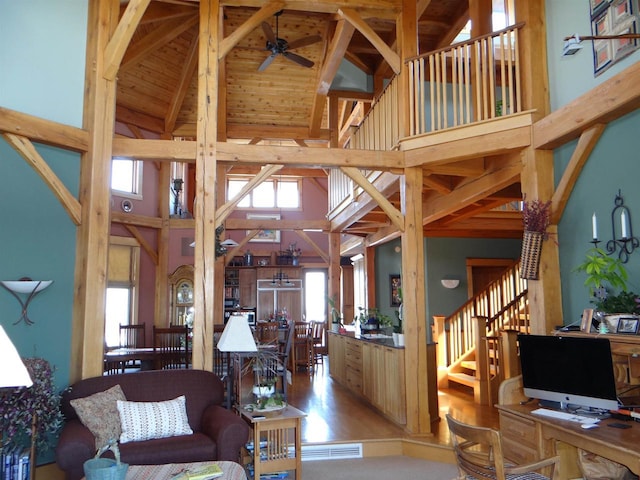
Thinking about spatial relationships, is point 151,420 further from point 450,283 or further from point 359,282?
point 359,282

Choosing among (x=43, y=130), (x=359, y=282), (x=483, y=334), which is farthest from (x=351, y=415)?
(x=359, y=282)

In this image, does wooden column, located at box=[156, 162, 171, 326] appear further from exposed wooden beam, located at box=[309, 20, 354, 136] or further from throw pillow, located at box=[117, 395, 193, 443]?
throw pillow, located at box=[117, 395, 193, 443]

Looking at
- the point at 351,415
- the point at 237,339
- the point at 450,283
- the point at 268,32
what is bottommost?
the point at 351,415

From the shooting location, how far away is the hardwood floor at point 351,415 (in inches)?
209

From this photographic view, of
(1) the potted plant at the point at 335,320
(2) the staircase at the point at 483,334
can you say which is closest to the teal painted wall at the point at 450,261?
(2) the staircase at the point at 483,334

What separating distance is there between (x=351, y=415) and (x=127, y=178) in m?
6.52

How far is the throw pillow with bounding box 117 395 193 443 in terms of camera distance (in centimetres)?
411

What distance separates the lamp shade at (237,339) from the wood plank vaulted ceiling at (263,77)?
11.4 ft

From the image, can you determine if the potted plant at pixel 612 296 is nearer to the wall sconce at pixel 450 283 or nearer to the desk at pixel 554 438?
the desk at pixel 554 438

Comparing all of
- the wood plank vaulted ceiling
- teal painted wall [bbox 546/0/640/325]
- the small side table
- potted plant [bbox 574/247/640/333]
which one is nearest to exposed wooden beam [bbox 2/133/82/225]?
the small side table

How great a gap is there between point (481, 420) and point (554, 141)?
3.12 meters

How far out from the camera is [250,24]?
19.6 ft

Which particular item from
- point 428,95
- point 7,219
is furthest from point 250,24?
point 7,219

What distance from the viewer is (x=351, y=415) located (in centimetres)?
622
